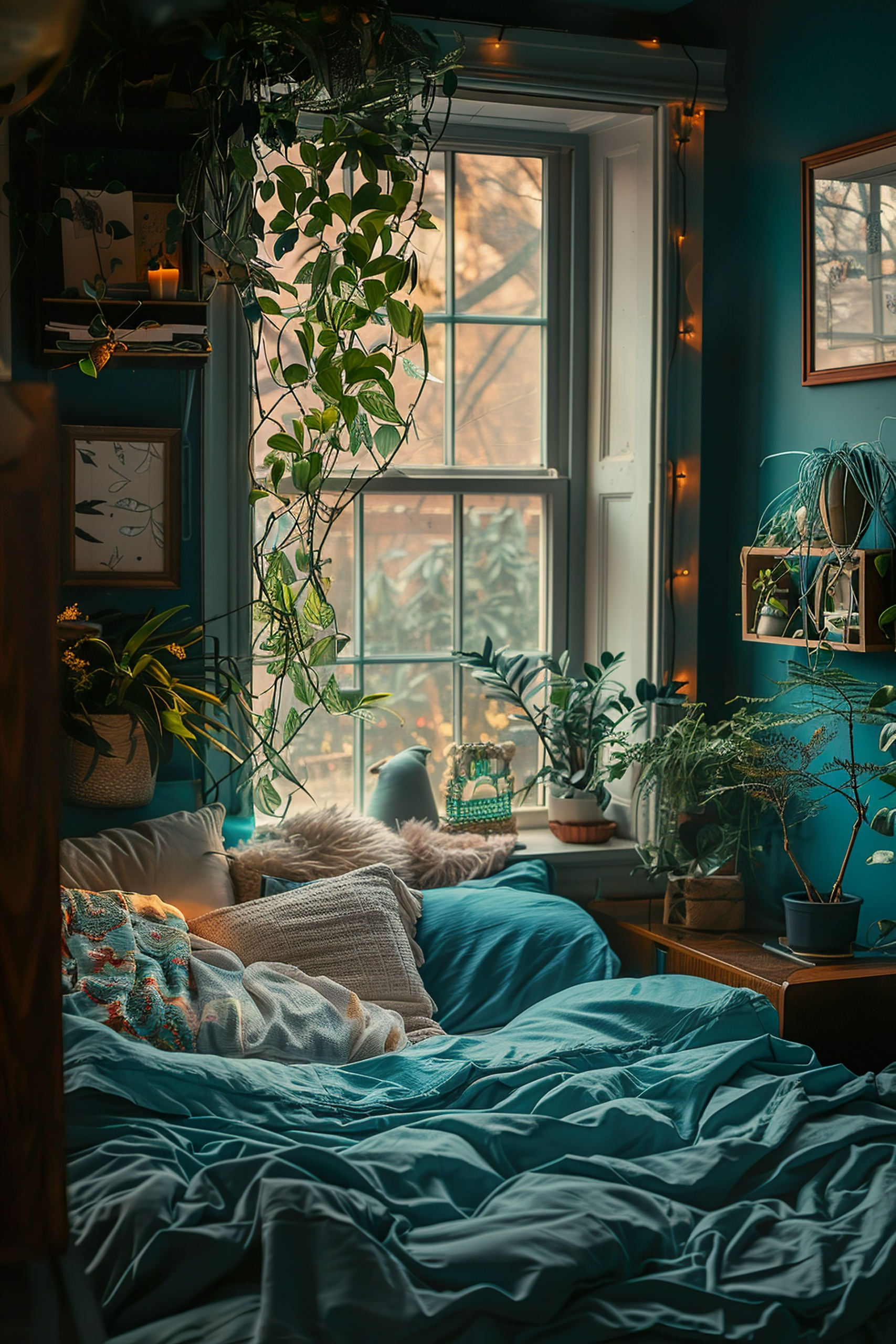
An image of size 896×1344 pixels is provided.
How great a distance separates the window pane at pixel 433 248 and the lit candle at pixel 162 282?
0.96 m

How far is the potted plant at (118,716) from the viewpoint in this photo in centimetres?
304

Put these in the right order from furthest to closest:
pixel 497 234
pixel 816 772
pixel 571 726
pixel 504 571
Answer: pixel 504 571 → pixel 497 234 → pixel 571 726 → pixel 816 772

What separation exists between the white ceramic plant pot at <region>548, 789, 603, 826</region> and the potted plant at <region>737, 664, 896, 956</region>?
1.86 feet

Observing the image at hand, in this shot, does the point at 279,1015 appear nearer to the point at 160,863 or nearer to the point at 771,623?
the point at 160,863

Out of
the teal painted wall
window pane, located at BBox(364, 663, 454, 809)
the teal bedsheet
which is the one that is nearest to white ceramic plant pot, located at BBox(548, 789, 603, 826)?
window pane, located at BBox(364, 663, 454, 809)

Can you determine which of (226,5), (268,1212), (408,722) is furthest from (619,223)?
(268,1212)

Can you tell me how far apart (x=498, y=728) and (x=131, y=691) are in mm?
1338

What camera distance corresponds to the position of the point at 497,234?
392 cm

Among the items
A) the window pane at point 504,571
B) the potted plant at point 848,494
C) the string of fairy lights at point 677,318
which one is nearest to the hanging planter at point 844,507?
the potted plant at point 848,494

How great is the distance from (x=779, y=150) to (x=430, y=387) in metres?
1.20

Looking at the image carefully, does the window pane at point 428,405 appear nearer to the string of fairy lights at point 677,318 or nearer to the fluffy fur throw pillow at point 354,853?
the string of fairy lights at point 677,318

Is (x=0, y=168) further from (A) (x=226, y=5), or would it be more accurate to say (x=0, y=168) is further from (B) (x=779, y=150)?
(B) (x=779, y=150)

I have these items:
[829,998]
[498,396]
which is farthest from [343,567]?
[829,998]

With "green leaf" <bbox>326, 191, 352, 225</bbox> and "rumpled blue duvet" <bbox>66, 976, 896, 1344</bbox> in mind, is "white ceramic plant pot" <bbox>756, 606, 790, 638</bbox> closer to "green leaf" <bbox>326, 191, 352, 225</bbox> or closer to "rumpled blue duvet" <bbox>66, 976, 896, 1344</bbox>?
"rumpled blue duvet" <bbox>66, 976, 896, 1344</bbox>
